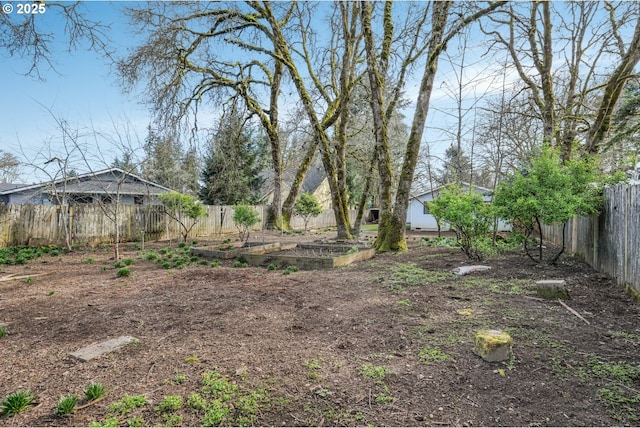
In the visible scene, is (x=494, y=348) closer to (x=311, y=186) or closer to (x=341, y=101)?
(x=341, y=101)

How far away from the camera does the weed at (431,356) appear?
99.1 inches

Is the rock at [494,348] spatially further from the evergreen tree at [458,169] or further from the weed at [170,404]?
the evergreen tree at [458,169]

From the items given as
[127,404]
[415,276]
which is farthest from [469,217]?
[127,404]

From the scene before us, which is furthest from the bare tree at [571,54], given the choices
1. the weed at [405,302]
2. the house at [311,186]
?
the house at [311,186]

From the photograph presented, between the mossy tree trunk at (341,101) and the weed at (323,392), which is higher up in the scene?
the mossy tree trunk at (341,101)

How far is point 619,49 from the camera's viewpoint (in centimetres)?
973

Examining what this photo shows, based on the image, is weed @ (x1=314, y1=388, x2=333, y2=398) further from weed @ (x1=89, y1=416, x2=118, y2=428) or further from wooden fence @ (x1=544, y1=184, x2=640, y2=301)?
wooden fence @ (x1=544, y1=184, x2=640, y2=301)

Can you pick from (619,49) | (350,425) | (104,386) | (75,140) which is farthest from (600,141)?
(75,140)

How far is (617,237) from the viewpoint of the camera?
468 centimetres

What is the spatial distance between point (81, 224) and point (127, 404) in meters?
11.8

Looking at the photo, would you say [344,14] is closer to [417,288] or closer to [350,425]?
[417,288]

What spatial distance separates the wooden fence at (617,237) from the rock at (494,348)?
101 inches

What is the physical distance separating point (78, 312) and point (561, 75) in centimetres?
1488

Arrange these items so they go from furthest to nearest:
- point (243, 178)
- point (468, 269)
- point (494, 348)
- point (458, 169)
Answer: point (243, 178)
point (458, 169)
point (468, 269)
point (494, 348)
